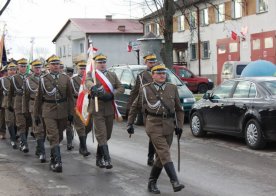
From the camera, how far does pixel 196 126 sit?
13516 millimetres

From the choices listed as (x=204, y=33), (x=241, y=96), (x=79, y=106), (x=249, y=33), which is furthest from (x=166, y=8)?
(x=204, y=33)

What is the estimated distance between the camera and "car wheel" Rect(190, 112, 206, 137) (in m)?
13.3

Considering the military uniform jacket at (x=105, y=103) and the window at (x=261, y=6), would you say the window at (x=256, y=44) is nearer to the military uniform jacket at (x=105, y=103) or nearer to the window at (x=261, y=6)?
Result: the window at (x=261, y=6)

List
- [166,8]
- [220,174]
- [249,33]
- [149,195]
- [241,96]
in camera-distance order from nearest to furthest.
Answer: [149,195] < [220,174] < [241,96] < [166,8] < [249,33]

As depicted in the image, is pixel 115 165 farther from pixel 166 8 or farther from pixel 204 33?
pixel 204 33

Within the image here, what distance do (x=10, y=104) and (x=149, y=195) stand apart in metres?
5.98

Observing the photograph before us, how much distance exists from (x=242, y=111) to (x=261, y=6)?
Result: 1040 inches

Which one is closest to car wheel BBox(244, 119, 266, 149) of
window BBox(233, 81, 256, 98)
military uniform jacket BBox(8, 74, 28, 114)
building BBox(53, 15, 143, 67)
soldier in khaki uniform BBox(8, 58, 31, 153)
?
window BBox(233, 81, 256, 98)

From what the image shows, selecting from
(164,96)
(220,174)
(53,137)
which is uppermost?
(164,96)

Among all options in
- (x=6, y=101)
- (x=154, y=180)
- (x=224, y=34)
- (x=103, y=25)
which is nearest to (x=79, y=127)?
(x=6, y=101)

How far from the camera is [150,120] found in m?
7.33

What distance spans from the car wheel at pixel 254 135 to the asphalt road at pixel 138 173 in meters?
0.16

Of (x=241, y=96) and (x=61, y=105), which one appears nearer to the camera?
(x=61, y=105)

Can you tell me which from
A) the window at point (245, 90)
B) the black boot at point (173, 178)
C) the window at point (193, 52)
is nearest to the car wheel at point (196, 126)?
the window at point (245, 90)
